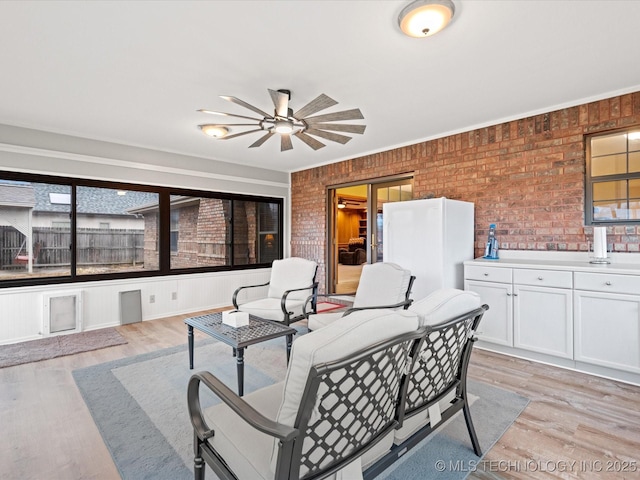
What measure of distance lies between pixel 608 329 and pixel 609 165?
163cm

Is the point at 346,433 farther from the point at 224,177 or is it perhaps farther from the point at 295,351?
the point at 224,177

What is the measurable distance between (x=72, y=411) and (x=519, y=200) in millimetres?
4575

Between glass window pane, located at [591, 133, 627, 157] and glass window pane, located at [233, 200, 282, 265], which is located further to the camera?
glass window pane, located at [233, 200, 282, 265]

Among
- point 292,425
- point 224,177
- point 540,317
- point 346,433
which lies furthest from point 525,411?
point 224,177

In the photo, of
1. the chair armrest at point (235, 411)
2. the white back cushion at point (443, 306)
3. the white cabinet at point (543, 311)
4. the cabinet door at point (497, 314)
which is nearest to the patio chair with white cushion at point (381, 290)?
the cabinet door at point (497, 314)

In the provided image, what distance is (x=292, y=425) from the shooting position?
107cm

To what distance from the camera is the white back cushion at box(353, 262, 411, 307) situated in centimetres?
332

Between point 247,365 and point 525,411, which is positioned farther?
point 247,365

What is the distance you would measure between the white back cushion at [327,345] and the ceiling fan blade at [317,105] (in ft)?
5.89

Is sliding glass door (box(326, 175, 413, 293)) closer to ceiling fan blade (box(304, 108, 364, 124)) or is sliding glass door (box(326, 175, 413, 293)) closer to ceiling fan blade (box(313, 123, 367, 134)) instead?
ceiling fan blade (box(313, 123, 367, 134))

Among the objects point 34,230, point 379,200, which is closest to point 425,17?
point 379,200

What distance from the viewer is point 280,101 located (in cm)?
267

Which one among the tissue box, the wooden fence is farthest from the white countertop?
the wooden fence

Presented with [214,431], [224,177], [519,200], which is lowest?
[214,431]
